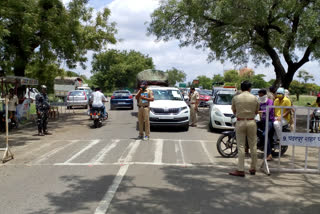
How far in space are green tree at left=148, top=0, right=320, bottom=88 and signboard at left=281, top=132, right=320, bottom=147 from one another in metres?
8.65

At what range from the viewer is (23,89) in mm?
17734

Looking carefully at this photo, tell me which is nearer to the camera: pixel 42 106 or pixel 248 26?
pixel 42 106

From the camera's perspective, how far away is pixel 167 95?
14.2 m

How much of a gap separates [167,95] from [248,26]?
5.26m

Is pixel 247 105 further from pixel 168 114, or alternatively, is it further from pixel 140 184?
pixel 168 114

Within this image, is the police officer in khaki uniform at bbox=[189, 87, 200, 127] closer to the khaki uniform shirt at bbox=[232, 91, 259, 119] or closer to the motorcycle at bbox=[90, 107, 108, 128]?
the motorcycle at bbox=[90, 107, 108, 128]

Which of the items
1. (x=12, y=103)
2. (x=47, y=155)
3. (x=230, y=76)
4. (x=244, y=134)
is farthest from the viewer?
(x=230, y=76)

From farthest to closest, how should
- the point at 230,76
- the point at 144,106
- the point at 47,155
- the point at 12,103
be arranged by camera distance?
the point at 230,76, the point at 12,103, the point at 144,106, the point at 47,155

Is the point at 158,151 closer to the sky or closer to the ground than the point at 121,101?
closer to the ground

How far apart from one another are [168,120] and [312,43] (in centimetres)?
792

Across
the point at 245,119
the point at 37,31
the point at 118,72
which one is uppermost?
the point at 118,72

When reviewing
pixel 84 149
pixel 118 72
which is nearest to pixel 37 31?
pixel 84 149

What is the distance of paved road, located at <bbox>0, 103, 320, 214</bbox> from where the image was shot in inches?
184

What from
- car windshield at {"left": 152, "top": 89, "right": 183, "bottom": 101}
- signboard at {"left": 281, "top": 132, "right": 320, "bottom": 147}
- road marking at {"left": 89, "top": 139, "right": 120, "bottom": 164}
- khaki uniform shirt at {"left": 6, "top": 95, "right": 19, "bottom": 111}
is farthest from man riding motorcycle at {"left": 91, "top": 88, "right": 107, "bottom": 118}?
signboard at {"left": 281, "top": 132, "right": 320, "bottom": 147}
